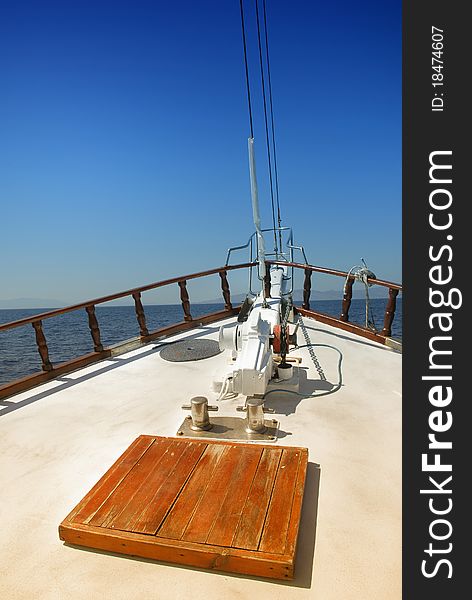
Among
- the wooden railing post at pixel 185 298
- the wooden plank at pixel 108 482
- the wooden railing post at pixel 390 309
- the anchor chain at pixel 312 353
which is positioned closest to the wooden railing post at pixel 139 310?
the wooden railing post at pixel 185 298

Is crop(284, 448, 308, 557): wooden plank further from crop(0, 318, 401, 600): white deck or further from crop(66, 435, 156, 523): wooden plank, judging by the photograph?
crop(66, 435, 156, 523): wooden plank

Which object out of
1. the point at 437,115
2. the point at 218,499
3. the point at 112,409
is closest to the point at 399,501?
the point at 218,499

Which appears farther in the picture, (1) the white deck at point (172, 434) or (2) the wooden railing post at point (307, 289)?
(2) the wooden railing post at point (307, 289)

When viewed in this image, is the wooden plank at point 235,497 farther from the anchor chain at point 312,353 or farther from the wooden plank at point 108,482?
the anchor chain at point 312,353

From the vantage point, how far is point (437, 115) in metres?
1.32

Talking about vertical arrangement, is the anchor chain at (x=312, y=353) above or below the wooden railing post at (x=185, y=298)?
below

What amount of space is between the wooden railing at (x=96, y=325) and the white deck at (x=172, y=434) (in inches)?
5.9

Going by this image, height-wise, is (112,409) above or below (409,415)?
below

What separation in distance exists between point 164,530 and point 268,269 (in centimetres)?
537

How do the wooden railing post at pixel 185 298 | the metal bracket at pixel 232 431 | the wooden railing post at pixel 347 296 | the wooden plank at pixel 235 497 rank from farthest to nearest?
1. the wooden railing post at pixel 185 298
2. the wooden railing post at pixel 347 296
3. the metal bracket at pixel 232 431
4. the wooden plank at pixel 235 497

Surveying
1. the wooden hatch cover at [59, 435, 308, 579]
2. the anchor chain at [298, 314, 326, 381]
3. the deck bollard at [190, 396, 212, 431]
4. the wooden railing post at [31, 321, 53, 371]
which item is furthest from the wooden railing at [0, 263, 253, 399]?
the wooden hatch cover at [59, 435, 308, 579]

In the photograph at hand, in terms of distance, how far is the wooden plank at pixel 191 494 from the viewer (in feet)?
5.72

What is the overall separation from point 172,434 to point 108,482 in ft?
2.58

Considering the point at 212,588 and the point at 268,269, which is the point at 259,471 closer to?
the point at 212,588
